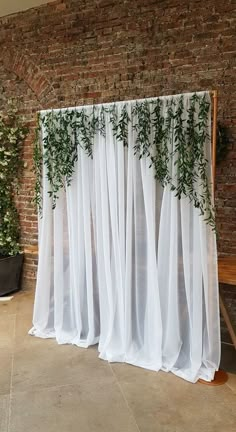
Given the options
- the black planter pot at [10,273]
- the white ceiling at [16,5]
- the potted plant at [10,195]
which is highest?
the white ceiling at [16,5]

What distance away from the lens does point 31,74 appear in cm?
412

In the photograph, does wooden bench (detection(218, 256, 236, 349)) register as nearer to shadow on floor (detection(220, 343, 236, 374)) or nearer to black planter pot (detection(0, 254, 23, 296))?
shadow on floor (detection(220, 343, 236, 374))

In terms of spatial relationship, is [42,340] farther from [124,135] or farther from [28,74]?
[28,74]

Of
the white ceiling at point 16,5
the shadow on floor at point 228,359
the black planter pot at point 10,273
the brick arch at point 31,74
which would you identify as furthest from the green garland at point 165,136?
the black planter pot at point 10,273

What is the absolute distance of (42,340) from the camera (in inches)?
126

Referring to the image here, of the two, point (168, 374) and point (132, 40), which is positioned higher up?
point (132, 40)

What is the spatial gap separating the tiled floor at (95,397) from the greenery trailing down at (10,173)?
5.41 ft

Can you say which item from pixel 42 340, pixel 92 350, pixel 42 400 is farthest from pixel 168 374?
pixel 42 340

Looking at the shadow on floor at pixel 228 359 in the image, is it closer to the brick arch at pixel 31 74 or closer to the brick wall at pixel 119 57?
the brick wall at pixel 119 57

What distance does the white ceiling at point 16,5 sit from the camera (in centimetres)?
381

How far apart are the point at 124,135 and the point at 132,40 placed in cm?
137

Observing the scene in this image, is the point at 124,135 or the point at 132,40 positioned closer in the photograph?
the point at 124,135

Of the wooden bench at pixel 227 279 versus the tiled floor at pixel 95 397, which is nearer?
the tiled floor at pixel 95 397

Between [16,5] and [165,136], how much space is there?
258cm
